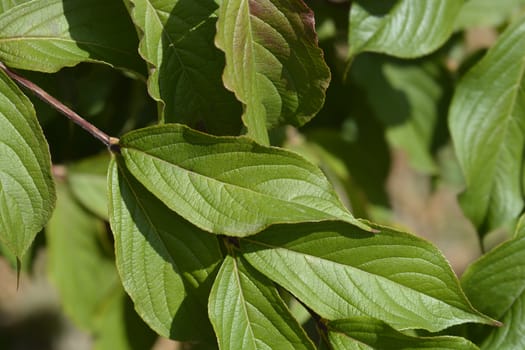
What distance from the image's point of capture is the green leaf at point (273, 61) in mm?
962

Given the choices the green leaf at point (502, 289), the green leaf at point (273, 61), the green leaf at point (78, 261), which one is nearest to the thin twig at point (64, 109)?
the green leaf at point (273, 61)

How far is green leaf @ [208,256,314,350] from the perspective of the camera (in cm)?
100

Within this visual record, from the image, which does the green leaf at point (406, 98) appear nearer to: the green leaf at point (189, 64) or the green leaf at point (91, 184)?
the green leaf at point (91, 184)

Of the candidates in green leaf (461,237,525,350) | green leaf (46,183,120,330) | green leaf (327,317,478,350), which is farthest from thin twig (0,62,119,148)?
green leaf (46,183,120,330)

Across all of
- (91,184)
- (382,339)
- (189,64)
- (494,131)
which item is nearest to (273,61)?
(189,64)

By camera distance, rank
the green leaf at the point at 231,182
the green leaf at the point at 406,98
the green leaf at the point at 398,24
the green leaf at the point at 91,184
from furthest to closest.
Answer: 1. the green leaf at the point at 406,98
2. the green leaf at the point at 91,184
3. the green leaf at the point at 398,24
4. the green leaf at the point at 231,182

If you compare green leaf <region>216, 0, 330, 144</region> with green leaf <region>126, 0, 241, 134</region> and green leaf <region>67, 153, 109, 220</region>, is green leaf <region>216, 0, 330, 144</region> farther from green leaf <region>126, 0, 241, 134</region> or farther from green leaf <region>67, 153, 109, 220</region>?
green leaf <region>67, 153, 109, 220</region>

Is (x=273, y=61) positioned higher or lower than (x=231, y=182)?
higher

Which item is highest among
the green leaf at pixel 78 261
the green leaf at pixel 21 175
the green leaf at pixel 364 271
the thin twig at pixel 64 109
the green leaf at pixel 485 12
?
the green leaf at pixel 485 12

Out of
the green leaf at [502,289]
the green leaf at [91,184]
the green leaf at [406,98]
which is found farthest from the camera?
the green leaf at [406,98]

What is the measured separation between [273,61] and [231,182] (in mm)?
182

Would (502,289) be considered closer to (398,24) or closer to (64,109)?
(398,24)

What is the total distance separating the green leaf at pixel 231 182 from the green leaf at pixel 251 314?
0.09 meters

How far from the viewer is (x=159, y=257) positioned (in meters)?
1.03
